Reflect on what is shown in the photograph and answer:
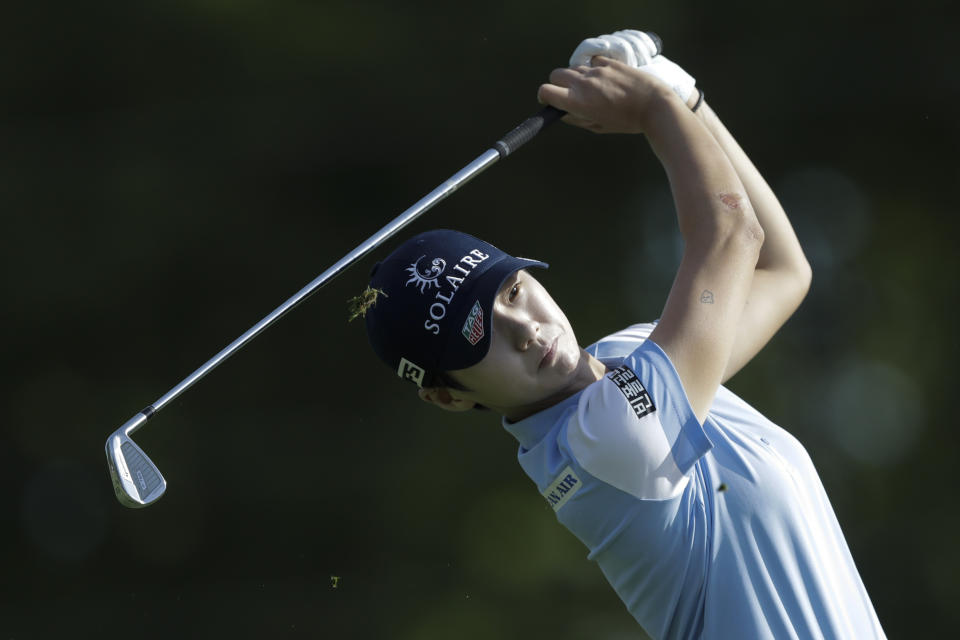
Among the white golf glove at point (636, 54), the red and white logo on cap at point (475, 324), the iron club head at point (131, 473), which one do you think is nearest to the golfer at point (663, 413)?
the red and white logo on cap at point (475, 324)

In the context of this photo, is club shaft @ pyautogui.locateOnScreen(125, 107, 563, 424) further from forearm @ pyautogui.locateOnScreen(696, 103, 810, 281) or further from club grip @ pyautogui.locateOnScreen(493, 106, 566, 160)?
forearm @ pyautogui.locateOnScreen(696, 103, 810, 281)

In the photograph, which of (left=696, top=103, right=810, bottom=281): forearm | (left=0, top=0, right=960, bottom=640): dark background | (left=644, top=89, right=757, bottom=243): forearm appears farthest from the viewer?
(left=0, top=0, right=960, bottom=640): dark background

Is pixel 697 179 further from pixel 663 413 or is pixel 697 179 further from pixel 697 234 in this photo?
pixel 663 413

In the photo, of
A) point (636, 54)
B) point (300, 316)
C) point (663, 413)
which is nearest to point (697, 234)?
point (663, 413)

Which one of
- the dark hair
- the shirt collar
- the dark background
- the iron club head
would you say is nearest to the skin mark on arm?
the shirt collar

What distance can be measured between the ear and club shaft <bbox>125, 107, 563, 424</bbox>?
1.02ft

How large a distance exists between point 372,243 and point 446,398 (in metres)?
0.36

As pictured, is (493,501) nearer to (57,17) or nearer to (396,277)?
(396,277)

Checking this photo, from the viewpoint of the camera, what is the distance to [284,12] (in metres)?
3.14

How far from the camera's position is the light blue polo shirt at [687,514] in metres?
1.34

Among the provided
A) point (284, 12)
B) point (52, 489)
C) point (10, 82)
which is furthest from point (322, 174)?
point (52, 489)

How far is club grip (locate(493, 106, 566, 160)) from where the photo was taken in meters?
1.87

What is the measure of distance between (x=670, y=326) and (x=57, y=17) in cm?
253

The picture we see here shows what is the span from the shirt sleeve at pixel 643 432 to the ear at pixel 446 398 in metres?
0.26
